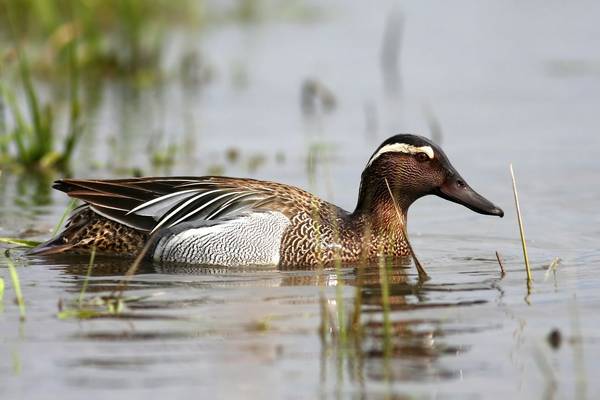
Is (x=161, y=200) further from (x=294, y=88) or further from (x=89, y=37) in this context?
(x=89, y=37)

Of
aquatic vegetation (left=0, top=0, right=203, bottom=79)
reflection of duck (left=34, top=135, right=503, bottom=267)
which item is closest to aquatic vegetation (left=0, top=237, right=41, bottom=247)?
reflection of duck (left=34, top=135, right=503, bottom=267)

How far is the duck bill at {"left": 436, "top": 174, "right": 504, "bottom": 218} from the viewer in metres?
8.73

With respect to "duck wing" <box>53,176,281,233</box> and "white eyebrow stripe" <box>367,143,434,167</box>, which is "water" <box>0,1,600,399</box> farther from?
"white eyebrow stripe" <box>367,143,434,167</box>

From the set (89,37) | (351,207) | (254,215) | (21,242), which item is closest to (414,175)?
(254,215)

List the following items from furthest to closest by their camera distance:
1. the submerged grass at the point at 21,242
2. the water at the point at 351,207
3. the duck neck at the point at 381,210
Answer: the duck neck at the point at 381,210 < the submerged grass at the point at 21,242 < the water at the point at 351,207

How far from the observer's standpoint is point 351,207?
420 inches

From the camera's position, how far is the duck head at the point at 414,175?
347 inches

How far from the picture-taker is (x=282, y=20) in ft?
68.3

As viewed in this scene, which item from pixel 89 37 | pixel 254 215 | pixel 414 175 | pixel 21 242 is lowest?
pixel 21 242

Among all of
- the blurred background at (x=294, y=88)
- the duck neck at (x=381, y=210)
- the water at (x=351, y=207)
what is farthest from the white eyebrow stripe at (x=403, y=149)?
the blurred background at (x=294, y=88)

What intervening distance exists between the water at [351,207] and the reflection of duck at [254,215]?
238mm

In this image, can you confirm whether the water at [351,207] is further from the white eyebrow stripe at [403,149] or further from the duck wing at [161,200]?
the white eyebrow stripe at [403,149]

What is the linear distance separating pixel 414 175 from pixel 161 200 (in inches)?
64.5

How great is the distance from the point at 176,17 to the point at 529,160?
9598 millimetres
